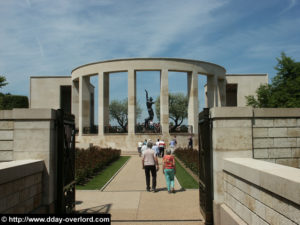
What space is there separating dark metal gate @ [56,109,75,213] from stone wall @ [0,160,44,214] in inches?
17.8

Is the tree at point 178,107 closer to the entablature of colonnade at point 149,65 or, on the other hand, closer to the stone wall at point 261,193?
the entablature of colonnade at point 149,65

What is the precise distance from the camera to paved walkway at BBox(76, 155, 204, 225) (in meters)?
7.50

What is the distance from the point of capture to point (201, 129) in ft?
26.1

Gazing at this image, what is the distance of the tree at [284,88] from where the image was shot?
24.8 metres

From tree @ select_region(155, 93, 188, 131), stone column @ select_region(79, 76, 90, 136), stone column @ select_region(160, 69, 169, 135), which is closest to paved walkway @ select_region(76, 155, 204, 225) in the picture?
stone column @ select_region(160, 69, 169, 135)

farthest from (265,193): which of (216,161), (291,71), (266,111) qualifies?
(291,71)

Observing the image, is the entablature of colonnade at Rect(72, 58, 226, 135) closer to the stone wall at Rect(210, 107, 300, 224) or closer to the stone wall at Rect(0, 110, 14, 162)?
the stone wall at Rect(210, 107, 300, 224)

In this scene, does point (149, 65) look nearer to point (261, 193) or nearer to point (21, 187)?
point (21, 187)

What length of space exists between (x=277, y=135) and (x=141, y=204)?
4176 millimetres

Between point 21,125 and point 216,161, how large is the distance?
4.34m

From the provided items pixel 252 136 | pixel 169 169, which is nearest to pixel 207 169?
pixel 252 136

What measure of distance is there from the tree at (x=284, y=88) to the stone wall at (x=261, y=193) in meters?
20.0

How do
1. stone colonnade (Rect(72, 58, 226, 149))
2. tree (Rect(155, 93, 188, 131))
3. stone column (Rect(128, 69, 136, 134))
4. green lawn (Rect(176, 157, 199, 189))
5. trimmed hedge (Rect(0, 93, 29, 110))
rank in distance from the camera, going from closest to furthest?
green lawn (Rect(176, 157, 199, 189)) → stone column (Rect(128, 69, 136, 134)) → stone colonnade (Rect(72, 58, 226, 149)) → trimmed hedge (Rect(0, 93, 29, 110)) → tree (Rect(155, 93, 188, 131))

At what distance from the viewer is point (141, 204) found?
29.5ft
